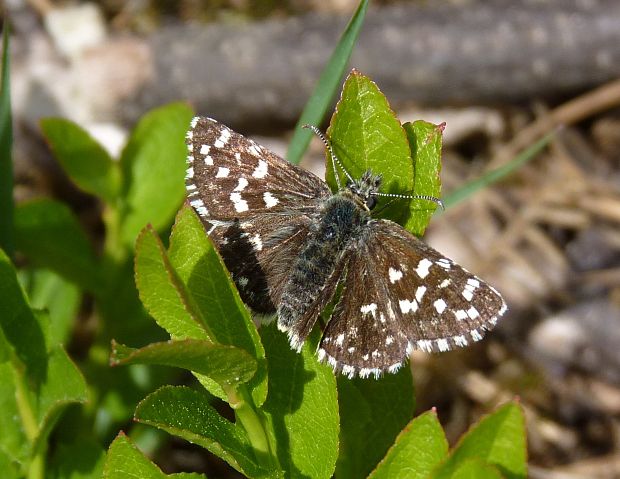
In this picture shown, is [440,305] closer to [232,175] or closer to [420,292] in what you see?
[420,292]

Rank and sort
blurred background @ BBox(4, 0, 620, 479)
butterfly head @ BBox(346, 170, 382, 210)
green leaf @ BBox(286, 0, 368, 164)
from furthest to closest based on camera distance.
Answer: blurred background @ BBox(4, 0, 620, 479) < green leaf @ BBox(286, 0, 368, 164) < butterfly head @ BBox(346, 170, 382, 210)

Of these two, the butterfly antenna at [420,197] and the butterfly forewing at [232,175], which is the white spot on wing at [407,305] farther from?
the butterfly forewing at [232,175]

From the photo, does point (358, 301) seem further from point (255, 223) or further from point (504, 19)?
point (504, 19)

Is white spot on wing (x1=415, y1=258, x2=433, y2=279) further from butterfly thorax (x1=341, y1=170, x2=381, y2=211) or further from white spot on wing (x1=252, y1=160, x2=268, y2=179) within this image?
white spot on wing (x1=252, y1=160, x2=268, y2=179)

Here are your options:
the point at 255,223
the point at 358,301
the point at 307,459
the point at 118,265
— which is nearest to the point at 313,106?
the point at 255,223

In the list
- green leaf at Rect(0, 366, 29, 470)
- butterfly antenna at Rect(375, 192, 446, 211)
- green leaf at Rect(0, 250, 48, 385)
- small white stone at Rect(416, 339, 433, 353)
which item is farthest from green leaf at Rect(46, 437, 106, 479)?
butterfly antenna at Rect(375, 192, 446, 211)

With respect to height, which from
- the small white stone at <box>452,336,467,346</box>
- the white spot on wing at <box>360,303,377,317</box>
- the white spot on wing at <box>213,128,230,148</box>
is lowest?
the white spot on wing at <box>360,303,377,317</box>

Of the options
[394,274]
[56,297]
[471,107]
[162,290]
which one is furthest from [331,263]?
[471,107]
